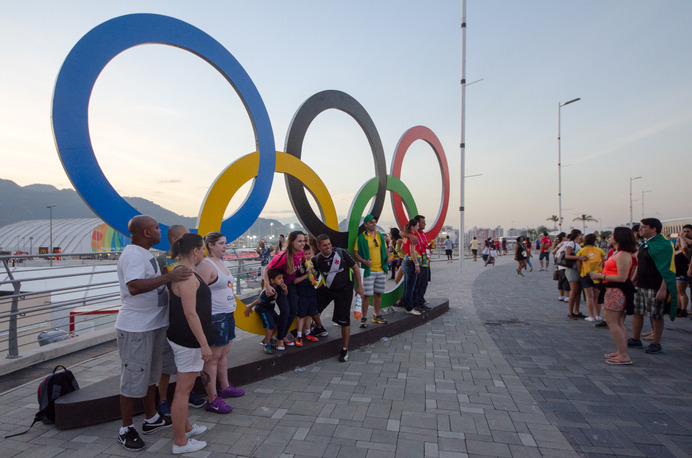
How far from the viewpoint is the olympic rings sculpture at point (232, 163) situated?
3.42 m

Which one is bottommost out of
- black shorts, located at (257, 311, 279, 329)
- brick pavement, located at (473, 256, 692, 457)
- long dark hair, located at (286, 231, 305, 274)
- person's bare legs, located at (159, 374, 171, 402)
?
brick pavement, located at (473, 256, 692, 457)

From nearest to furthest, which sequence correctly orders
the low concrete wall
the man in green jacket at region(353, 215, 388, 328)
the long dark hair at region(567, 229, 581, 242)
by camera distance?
the low concrete wall, the man in green jacket at region(353, 215, 388, 328), the long dark hair at region(567, 229, 581, 242)

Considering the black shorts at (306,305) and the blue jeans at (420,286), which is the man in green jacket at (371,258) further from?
the black shorts at (306,305)

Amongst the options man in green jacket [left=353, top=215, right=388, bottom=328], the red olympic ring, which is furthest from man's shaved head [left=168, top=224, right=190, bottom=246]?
the red olympic ring

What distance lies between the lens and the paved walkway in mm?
2674

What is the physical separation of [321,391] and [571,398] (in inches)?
97.2

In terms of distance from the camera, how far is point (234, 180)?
4688mm

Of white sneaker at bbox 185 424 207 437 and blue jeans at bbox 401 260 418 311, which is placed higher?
blue jeans at bbox 401 260 418 311

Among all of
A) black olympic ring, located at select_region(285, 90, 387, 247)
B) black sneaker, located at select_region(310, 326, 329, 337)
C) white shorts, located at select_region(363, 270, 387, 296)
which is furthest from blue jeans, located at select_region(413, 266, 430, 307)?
black sneaker, located at select_region(310, 326, 329, 337)

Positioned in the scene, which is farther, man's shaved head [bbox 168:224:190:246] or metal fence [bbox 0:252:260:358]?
metal fence [bbox 0:252:260:358]

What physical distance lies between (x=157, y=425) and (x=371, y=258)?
369 cm

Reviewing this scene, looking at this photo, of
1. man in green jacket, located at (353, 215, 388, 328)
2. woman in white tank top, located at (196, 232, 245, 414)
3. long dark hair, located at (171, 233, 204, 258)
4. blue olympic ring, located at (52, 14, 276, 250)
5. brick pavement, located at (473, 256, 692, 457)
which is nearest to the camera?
long dark hair, located at (171, 233, 204, 258)

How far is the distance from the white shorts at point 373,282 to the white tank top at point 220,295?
295 cm

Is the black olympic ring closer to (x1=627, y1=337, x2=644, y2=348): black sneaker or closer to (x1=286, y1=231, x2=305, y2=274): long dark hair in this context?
(x1=286, y1=231, x2=305, y2=274): long dark hair
